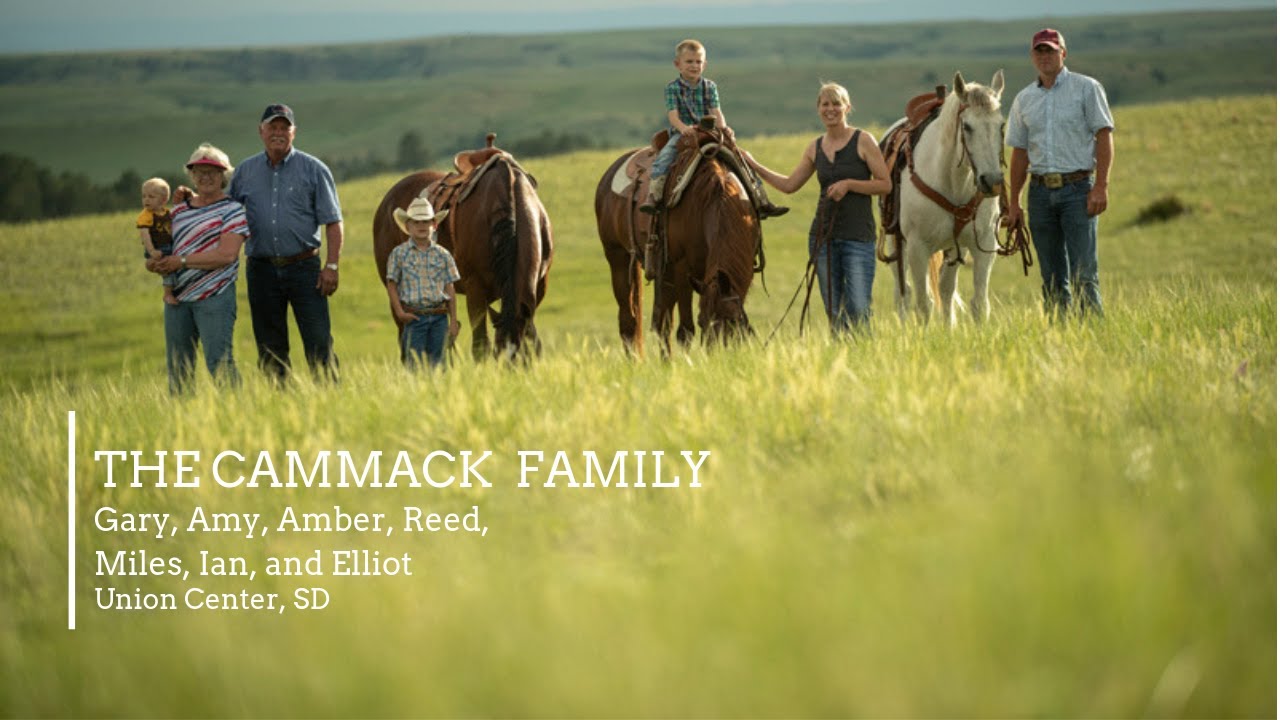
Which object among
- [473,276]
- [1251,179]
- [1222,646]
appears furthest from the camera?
[1251,179]

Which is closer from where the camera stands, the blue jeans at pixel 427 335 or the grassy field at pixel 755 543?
the grassy field at pixel 755 543

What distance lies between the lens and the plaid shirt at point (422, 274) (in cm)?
928

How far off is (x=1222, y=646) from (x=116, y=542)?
171 inches

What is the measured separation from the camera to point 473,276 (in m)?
10.5

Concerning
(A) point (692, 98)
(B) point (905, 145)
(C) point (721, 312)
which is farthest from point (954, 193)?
(C) point (721, 312)

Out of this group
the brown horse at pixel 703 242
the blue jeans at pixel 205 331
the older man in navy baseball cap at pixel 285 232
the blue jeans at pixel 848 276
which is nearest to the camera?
the brown horse at pixel 703 242

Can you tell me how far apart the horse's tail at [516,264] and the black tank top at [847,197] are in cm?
232

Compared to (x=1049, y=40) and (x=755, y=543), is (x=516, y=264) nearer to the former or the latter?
(x=1049, y=40)

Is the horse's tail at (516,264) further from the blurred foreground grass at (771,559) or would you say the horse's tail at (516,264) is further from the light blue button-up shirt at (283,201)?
the blurred foreground grass at (771,559)

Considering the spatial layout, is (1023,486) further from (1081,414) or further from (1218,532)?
(1081,414)

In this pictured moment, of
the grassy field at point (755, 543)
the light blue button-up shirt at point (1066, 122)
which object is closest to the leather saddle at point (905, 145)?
the light blue button-up shirt at point (1066, 122)

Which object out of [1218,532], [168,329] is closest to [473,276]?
[168,329]

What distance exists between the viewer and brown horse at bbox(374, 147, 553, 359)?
976cm

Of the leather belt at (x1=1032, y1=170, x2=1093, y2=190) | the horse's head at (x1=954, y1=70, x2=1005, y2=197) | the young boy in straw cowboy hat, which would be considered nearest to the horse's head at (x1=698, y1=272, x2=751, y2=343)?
the young boy in straw cowboy hat
